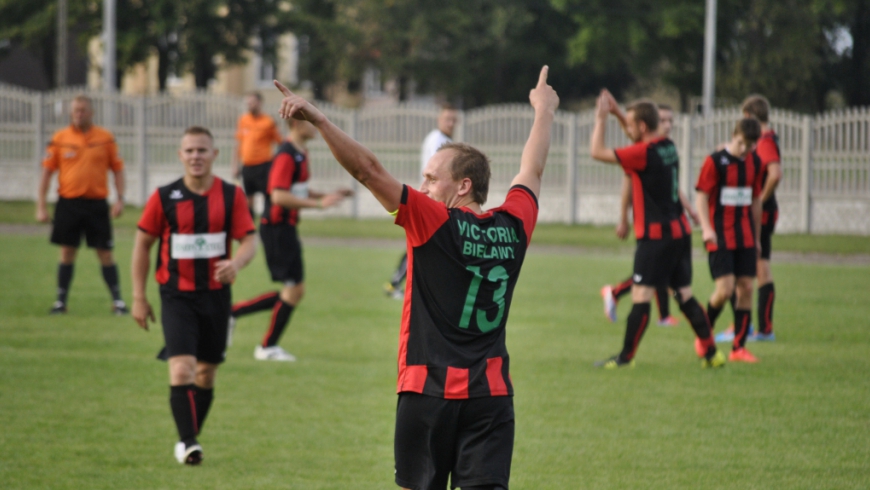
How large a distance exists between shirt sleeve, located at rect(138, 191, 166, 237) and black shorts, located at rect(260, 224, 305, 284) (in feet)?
9.89

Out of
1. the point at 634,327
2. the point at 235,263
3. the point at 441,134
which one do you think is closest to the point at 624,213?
the point at 634,327

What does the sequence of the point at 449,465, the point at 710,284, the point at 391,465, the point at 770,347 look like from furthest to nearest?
1. the point at 710,284
2. the point at 770,347
3. the point at 391,465
4. the point at 449,465

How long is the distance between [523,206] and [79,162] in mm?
8879

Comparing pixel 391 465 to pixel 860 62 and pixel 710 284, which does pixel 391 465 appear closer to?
pixel 710 284

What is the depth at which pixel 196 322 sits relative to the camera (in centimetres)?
595

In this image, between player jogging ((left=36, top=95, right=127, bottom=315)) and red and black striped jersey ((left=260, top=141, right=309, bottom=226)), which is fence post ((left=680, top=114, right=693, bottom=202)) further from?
red and black striped jersey ((left=260, top=141, right=309, bottom=226))

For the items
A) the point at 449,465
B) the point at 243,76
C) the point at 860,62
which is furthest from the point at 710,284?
the point at 243,76

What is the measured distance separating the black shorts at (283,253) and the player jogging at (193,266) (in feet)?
9.20

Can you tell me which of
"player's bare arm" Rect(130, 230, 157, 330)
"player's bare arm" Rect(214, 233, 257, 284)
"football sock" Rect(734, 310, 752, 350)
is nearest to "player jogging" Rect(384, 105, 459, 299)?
"football sock" Rect(734, 310, 752, 350)

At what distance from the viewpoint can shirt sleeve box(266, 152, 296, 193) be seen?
A: 879 centimetres

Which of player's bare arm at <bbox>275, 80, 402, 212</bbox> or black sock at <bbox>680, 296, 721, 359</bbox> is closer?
player's bare arm at <bbox>275, 80, 402, 212</bbox>

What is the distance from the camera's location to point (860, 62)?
3966 cm

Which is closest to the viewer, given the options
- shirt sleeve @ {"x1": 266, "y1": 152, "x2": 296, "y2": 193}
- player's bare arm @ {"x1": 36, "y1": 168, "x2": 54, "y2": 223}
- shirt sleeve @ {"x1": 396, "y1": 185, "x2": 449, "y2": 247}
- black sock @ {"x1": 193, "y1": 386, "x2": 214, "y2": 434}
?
shirt sleeve @ {"x1": 396, "y1": 185, "x2": 449, "y2": 247}

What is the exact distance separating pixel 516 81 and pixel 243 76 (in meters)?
15.5
